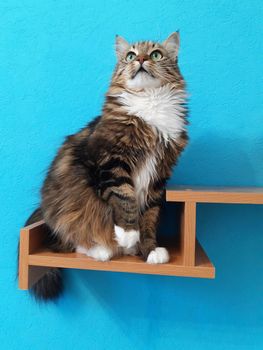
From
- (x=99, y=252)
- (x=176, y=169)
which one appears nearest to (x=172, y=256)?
(x=99, y=252)

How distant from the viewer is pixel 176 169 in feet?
3.29

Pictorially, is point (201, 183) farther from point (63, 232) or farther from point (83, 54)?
point (83, 54)

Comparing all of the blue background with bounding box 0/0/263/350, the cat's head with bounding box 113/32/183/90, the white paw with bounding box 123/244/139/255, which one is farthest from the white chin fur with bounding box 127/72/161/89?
the white paw with bounding box 123/244/139/255

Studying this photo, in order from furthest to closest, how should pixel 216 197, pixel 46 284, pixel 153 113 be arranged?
pixel 46 284, pixel 153 113, pixel 216 197

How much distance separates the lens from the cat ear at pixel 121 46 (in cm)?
86

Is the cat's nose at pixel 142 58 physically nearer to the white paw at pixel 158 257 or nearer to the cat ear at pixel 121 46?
the cat ear at pixel 121 46

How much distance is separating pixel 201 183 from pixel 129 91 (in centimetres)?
38

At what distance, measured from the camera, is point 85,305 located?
1018mm

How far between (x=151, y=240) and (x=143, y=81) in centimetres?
39

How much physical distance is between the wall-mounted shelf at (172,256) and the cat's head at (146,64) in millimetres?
274

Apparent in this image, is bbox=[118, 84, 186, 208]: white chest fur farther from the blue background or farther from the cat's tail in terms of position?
the cat's tail

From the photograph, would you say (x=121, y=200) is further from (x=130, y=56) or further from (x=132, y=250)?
(x=130, y=56)

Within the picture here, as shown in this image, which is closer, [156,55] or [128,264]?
[128,264]

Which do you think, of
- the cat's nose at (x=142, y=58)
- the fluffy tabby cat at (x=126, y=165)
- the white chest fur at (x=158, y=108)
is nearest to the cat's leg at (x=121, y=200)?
the fluffy tabby cat at (x=126, y=165)
